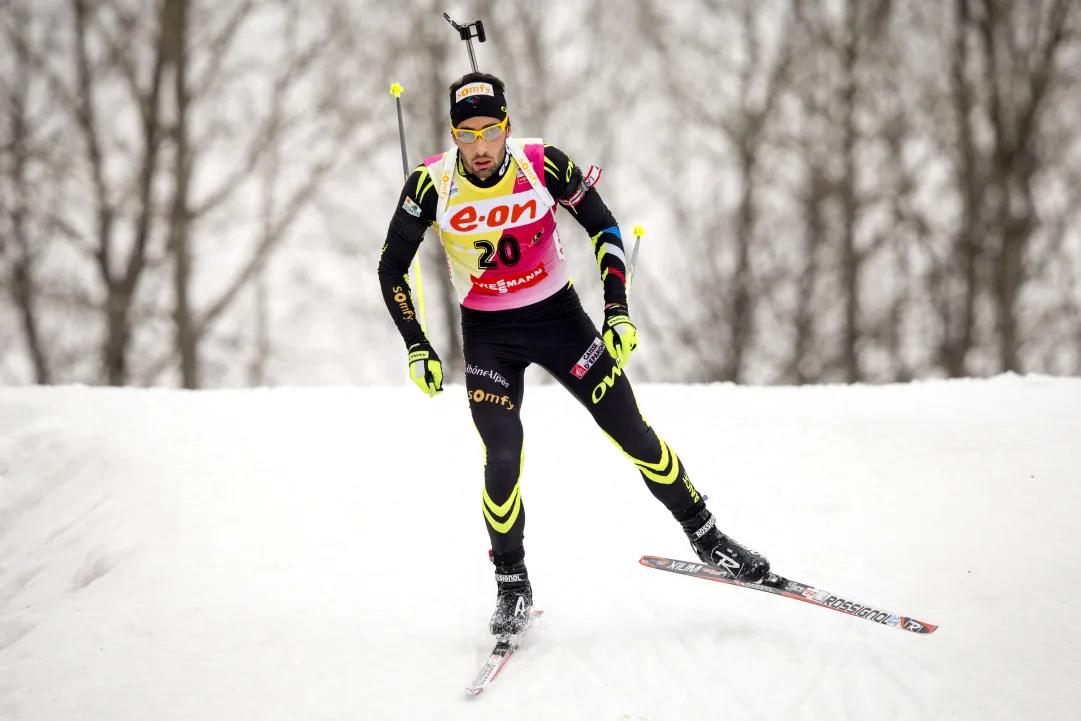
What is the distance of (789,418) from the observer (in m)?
7.69

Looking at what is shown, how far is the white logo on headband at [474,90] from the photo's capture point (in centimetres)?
386

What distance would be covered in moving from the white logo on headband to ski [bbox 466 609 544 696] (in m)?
2.65

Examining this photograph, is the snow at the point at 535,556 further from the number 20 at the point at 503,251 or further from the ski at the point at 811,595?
the number 20 at the point at 503,251

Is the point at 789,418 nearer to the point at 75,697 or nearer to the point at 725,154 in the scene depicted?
the point at 75,697

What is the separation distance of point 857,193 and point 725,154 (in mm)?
2829

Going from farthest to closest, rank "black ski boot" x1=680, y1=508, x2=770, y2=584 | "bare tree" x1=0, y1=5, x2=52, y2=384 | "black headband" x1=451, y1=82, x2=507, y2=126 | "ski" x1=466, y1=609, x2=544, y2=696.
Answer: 1. "bare tree" x1=0, y1=5, x2=52, y2=384
2. "black ski boot" x1=680, y1=508, x2=770, y2=584
3. "black headband" x1=451, y1=82, x2=507, y2=126
4. "ski" x1=466, y1=609, x2=544, y2=696

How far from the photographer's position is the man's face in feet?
12.7

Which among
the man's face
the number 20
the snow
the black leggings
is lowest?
the snow

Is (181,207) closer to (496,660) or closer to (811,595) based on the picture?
(496,660)

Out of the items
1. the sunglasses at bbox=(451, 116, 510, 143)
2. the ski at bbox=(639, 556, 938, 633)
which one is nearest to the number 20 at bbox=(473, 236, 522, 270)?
the sunglasses at bbox=(451, 116, 510, 143)

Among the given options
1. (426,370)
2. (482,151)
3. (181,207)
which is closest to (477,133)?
(482,151)

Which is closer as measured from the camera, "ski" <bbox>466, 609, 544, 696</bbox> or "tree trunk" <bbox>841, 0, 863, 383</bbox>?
"ski" <bbox>466, 609, 544, 696</bbox>

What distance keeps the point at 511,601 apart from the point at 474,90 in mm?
2542

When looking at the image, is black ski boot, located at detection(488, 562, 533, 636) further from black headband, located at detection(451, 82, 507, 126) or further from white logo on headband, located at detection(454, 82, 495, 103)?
white logo on headband, located at detection(454, 82, 495, 103)
